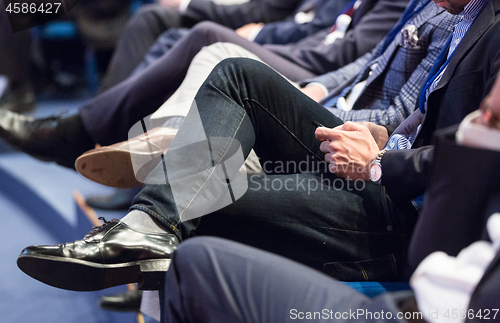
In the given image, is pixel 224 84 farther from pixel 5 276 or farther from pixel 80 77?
pixel 80 77

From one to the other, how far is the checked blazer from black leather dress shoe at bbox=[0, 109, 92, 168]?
0.78 meters

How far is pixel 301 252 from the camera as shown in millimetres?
813

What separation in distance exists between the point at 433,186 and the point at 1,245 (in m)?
1.51

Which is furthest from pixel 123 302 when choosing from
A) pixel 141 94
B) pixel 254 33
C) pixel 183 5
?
pixel 183 5

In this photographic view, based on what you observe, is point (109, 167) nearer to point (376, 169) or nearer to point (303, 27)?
point (376, 169)

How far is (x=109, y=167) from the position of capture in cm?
100

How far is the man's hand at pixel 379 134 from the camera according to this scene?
2.98 ft

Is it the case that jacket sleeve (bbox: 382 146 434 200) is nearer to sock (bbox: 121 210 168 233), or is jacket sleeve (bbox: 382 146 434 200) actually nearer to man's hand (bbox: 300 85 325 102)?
sock (bbox: 121 210 168 233)

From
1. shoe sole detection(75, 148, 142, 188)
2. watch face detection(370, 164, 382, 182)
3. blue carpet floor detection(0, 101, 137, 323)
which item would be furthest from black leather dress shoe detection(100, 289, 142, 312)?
watch face detection(370, 164, 382, 182)

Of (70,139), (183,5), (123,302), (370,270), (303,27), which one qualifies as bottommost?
(123,302)

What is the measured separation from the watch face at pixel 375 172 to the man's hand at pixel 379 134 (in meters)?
0.12

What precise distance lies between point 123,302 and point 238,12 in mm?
1486

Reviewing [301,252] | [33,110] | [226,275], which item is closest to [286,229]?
[301,252]

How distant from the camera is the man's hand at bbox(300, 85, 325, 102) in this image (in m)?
1.26
